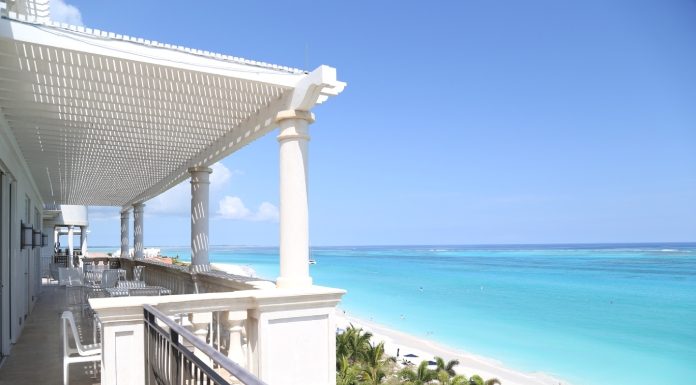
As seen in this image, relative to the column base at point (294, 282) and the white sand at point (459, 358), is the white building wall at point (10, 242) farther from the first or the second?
the white sand at point (459, 358)

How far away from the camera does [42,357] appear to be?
18.8 ft

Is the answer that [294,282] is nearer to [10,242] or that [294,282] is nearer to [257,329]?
[257,329]

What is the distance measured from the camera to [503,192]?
95562 millimetres

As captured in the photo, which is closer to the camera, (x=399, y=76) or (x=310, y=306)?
(x=310, y=306)

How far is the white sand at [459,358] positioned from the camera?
19.3 metres

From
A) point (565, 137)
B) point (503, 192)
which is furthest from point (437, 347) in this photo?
point (503, 192)

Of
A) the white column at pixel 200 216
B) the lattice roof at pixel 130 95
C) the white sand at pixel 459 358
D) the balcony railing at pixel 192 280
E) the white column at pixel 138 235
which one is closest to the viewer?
the lattice roof at pixel 130 95

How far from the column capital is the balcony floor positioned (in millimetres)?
3214

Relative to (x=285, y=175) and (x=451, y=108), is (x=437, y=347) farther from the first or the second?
(x=451, y=108)

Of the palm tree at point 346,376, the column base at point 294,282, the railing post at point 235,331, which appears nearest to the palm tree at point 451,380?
the palm tree at point 346,376

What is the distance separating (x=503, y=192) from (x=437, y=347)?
76472mm

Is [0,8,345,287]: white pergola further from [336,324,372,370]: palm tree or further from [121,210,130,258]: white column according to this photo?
[336,324,372,370]: palm tree

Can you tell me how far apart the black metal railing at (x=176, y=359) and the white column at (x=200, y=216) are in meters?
5.24

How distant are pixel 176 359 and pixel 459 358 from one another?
2174 centimetres
